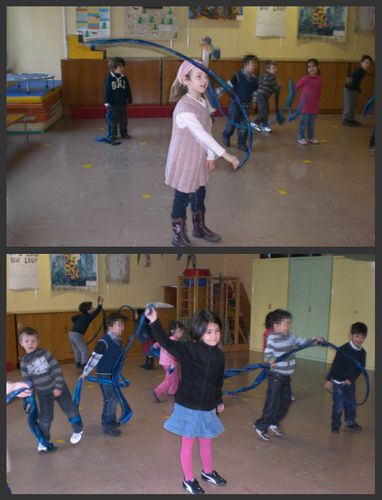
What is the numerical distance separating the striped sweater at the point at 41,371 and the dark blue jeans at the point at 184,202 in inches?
52.1

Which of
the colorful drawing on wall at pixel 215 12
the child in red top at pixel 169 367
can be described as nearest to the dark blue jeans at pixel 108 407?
the child in red top at pixel 169 367

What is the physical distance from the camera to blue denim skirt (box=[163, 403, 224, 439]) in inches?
107

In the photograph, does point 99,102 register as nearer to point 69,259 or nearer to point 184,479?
point 69,259

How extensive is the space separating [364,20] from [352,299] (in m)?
6.03

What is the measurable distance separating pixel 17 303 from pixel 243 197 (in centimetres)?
454

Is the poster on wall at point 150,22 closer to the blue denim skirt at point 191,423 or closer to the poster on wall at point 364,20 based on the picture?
the poster on wall at point 364,20

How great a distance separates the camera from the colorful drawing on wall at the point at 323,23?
9711 millimetres

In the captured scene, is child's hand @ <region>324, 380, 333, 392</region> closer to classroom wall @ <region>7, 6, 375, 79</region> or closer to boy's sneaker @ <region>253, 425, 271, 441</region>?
boy's sneaker @ <region>253, 425, 271, 441</region>

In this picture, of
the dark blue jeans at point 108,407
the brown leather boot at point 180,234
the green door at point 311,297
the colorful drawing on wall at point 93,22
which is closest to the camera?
the brown leather boot at point 180,234

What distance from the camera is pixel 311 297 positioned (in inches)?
301

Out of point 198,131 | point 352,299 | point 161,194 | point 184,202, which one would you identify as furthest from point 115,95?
point 352,299

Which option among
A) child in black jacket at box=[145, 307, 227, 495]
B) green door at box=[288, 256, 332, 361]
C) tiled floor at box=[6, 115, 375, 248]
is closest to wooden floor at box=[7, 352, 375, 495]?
child in black jacket at box=[145, 307, 227, 495]

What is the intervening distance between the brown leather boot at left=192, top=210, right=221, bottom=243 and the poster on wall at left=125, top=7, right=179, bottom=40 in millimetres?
6768

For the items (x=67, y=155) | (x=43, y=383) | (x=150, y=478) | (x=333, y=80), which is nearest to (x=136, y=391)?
(x=43, y=383)
